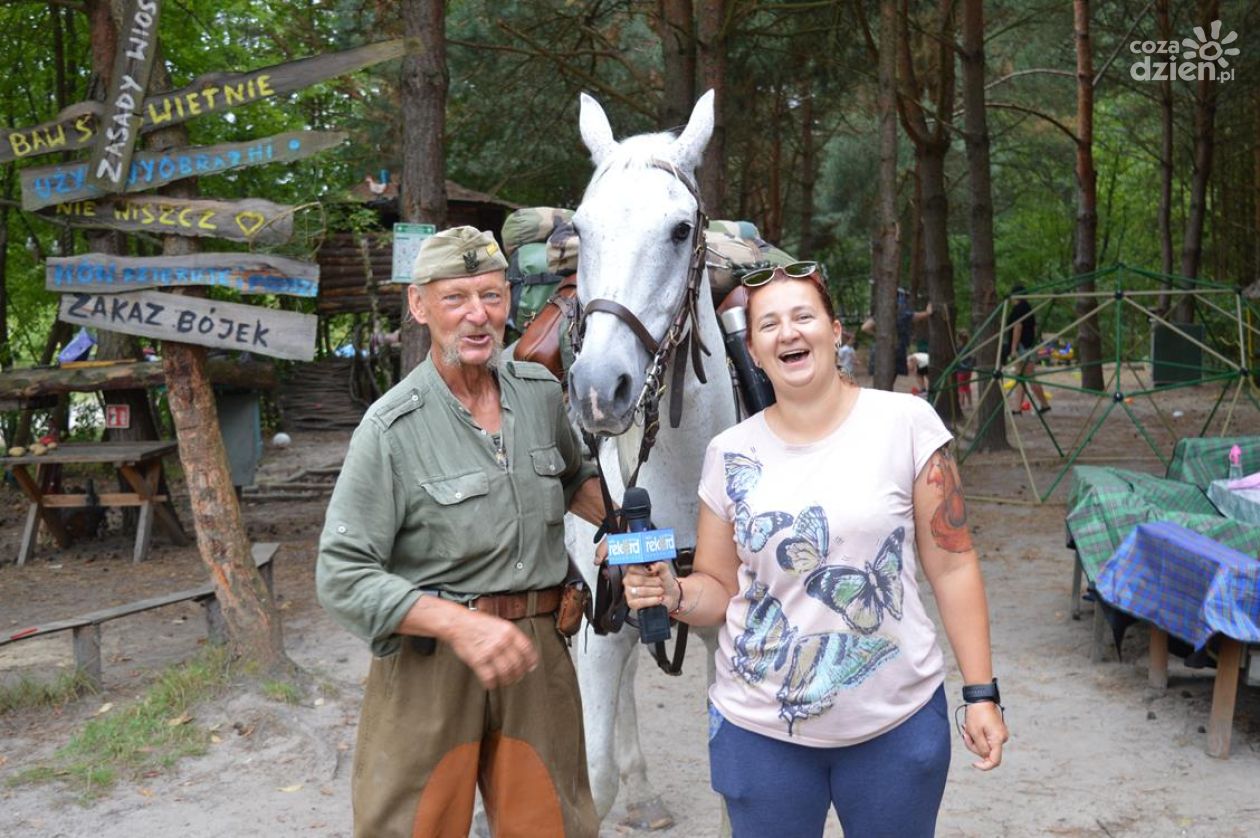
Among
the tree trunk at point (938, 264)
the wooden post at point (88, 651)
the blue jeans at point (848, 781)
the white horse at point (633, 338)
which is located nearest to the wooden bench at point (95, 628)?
the wooden post at point (88, 651)

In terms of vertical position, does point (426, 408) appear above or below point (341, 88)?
below

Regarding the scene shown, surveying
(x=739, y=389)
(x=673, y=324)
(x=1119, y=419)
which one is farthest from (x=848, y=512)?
(x=1119, y=419)

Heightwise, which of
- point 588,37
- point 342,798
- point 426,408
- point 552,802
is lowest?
point 342,798

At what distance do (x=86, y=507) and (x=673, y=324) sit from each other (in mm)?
9155

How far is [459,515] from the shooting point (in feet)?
8.71

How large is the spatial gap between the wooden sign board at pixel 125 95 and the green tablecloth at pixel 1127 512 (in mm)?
5337

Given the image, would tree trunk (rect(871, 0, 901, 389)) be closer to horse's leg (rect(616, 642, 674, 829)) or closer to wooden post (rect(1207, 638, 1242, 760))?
wooden post (rect(1207, 638, 1242, 760))

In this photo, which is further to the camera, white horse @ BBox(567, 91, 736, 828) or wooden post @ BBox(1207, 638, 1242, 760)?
wooden post @ BBox(1207, 638, 1242, 760)

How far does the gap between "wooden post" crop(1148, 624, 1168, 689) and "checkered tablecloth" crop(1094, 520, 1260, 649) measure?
329mm

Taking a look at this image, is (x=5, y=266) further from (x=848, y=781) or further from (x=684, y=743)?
(x=848, y=781)

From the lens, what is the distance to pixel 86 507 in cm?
1061

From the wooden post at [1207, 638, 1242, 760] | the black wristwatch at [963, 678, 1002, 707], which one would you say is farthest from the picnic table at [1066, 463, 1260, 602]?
the black wristwatch at [963, 678, 1002, 707]

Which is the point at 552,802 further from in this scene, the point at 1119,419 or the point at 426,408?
the point at 1119,419

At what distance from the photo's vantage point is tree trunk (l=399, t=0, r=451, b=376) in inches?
280
